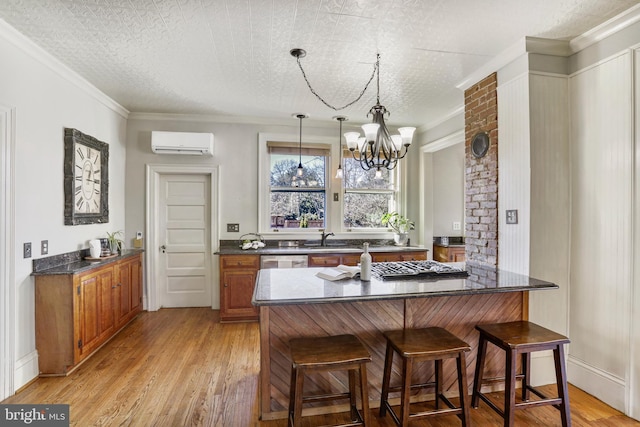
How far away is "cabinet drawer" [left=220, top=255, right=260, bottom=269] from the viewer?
13.0ft

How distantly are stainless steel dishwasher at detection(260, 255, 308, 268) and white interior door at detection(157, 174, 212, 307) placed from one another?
1.03 m

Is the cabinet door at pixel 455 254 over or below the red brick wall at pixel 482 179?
below

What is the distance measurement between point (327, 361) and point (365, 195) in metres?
3.49

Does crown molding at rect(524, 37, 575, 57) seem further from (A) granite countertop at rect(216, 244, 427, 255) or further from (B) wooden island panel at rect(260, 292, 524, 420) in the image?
(A) granite countertop at rect(216, 244, 427, 255)

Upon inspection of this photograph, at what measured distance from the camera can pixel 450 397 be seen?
2.38 m

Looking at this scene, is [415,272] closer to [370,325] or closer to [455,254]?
[370,325]

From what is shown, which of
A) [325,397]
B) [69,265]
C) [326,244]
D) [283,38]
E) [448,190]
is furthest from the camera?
[448,190]

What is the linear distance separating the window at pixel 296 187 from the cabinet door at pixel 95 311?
7.02 feet

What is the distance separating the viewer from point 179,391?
246 centimetres

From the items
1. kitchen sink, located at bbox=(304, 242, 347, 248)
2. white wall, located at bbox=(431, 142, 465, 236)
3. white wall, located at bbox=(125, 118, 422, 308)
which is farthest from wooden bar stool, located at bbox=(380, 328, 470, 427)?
white wall, located at bbox=(431, 142, 465, 236)

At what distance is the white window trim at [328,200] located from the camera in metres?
4.60

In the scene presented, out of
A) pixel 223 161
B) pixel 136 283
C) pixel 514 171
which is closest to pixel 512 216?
pixel 514 171

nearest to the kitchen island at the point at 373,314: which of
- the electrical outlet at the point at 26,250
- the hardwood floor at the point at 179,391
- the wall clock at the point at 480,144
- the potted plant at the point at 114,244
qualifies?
the hardwood floor at the point at 179,391

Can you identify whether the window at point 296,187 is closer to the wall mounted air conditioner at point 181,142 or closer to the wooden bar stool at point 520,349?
the wall mounted air conditioner at point 181,142
